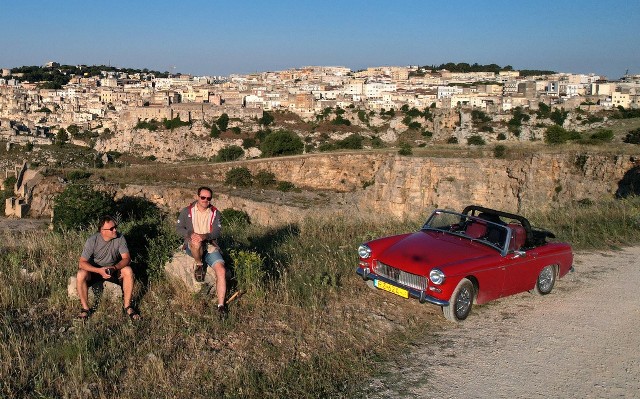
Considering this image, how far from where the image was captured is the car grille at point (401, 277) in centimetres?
483

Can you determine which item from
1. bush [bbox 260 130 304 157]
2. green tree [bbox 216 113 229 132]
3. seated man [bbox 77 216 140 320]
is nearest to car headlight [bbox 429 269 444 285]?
seated man [bbox 77 216 140 320]

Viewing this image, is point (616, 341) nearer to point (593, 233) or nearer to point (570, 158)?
point (593, 233)

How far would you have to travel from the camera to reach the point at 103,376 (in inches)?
139

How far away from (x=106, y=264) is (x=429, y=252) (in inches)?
115

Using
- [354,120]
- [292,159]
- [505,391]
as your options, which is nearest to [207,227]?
[505,391]

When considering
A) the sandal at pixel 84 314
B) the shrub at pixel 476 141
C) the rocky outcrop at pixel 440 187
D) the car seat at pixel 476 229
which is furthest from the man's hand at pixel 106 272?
the shrub at pixel 476 141

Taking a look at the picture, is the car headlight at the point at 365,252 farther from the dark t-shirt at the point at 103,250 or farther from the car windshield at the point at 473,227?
the dark t-shirt at the point at 103,250

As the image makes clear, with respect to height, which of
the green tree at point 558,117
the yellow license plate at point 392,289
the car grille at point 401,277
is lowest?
the yellow license plate at point 392,289

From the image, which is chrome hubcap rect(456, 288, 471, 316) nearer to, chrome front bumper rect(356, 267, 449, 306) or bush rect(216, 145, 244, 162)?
chrome front bumper rect(356, 267, 449, 306)

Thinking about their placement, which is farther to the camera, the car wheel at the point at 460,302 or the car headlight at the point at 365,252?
the car headlight at the point at 365,252

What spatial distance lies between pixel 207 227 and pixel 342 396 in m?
2.47

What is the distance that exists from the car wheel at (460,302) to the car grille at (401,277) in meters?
0.27

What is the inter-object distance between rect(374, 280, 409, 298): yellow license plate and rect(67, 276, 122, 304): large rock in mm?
2304

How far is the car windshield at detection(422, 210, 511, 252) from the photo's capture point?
534 cm
